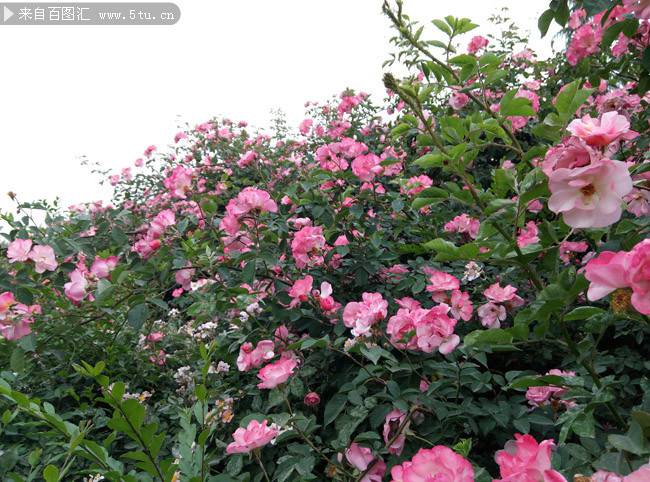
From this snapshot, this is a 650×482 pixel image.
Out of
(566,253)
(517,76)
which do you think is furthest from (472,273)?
(517,76)

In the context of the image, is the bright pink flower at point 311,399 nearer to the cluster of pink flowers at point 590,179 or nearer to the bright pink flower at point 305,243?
the bright pink flower at point 305,243

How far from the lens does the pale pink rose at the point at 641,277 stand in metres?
0.55

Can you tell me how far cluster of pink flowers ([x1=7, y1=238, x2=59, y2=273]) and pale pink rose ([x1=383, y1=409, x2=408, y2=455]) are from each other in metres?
1.15

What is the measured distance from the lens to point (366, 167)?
5.95 ft

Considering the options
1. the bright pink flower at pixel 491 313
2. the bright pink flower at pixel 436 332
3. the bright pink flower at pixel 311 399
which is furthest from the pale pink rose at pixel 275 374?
→ the bright pink flower at pixel 491 313

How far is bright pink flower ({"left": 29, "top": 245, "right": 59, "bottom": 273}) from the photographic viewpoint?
1610mm

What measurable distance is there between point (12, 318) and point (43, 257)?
0.20 metres

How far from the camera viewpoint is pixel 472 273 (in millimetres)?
1671

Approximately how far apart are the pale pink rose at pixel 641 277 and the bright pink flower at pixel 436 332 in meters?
0.66

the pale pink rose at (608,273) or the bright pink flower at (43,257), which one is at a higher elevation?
the bright pink flower at (43,257)

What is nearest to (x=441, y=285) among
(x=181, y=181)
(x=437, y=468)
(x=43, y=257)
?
(x=437, y=468)

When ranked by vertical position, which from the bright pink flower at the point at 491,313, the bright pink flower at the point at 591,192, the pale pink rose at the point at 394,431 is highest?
the bright pink flower at the point at 591,192

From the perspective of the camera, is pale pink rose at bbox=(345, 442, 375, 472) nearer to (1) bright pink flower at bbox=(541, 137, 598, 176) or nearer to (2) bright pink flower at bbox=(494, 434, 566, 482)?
(2) bright pink flower at bbox=(494, 434, 566, 482)

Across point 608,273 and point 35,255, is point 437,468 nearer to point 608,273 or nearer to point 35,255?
point 608,273
